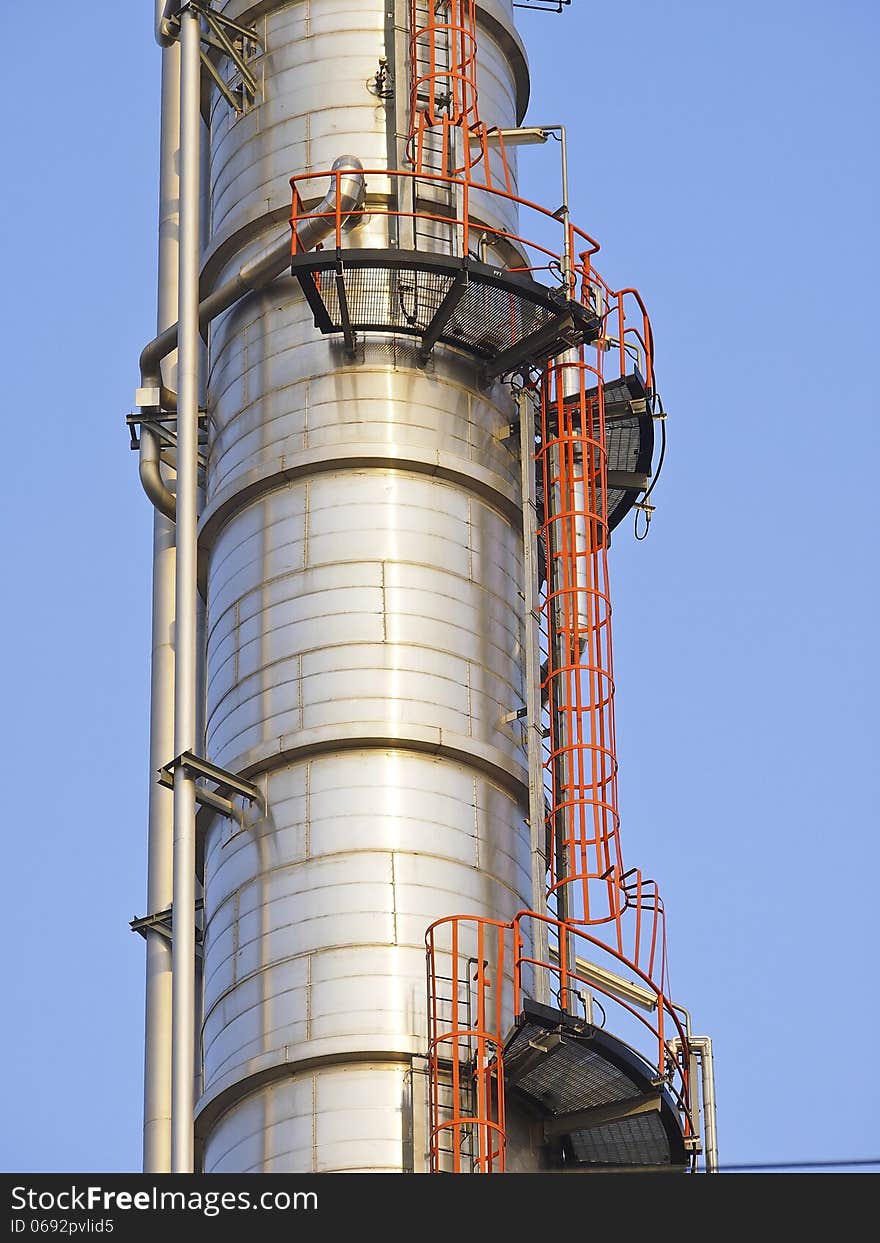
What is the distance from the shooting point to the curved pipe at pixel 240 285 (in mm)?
31953

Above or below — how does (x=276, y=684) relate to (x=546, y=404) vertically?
below

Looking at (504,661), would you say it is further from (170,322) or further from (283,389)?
(170,322)

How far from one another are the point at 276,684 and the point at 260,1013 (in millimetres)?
3456

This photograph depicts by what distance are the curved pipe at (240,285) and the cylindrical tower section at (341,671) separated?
1.03 feet

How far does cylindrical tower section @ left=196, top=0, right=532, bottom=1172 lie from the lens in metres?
28.7

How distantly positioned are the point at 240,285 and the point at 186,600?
13.6ft

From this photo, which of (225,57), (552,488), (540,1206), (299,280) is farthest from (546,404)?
(540,1206)

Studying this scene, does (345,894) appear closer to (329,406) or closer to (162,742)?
(162,742)

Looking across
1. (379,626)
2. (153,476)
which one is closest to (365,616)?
(379,626)

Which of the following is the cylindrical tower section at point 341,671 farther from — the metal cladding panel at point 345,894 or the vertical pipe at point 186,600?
the vertical pipe at point 186,600

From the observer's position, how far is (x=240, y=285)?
107ft

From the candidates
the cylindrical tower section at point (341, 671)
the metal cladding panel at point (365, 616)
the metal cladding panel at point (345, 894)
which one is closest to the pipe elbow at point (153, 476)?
the cylindrical tower section at point (341, 671)

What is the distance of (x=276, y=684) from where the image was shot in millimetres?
30422

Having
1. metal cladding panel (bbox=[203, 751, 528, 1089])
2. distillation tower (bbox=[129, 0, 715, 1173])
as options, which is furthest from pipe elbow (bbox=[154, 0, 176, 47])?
metal cladding panel (bbox=[203, 751, 528, 1089])
